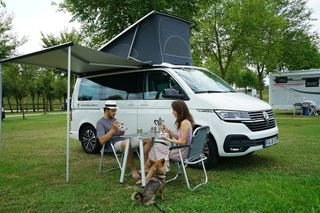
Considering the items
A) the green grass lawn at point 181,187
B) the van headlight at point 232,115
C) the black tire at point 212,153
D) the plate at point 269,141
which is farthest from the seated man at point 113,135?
the plate at point 269,141

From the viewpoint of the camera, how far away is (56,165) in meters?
7.21

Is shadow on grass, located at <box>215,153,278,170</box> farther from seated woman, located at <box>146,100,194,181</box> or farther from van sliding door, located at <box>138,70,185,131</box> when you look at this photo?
seated woman, located at <box>146,100,194,181</box>

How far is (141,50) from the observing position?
26.0 ft

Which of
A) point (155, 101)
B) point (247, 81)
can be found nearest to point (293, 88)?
point (155, 101)

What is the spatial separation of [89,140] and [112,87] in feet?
4.95

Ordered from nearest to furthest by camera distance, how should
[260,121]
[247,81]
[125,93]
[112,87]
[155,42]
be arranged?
[260,121] < [155,42] < [125,93] < [112,87] < [247,81]

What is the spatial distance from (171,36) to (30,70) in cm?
2392

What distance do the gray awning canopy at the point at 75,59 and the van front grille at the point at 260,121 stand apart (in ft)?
8.53

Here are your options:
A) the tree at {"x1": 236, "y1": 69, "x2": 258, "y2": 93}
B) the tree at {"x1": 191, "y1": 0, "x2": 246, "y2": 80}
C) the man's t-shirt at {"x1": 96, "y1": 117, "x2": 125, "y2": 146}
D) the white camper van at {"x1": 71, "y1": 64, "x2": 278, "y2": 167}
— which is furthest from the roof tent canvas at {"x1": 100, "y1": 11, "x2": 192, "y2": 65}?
the tree at {"x1": 236, "y1": 69, "x2": 258, "y2": 93}

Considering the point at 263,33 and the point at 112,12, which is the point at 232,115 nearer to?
the point at 112,12

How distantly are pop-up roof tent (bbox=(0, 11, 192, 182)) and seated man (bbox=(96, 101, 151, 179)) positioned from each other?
44.3 inches

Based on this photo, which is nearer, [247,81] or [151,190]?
[151,190]

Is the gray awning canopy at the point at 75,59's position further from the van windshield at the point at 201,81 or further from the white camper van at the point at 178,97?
the van windshield at the point at 201,81

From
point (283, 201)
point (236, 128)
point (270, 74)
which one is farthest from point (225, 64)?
point (283, 201)
